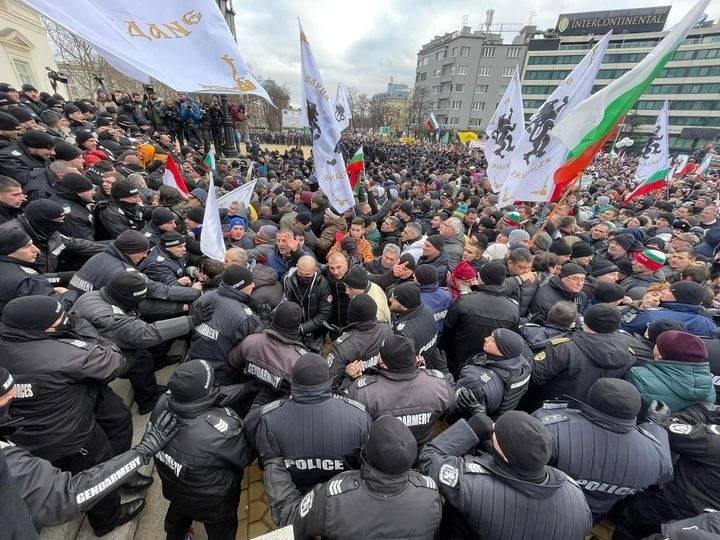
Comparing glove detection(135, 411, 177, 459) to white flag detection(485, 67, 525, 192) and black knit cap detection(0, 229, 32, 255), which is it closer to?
black knit cap detection(0, 229, 32, 255)

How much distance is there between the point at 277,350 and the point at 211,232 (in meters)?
2.06

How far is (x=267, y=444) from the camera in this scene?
7.17ft

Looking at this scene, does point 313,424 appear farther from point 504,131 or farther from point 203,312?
point 504,131

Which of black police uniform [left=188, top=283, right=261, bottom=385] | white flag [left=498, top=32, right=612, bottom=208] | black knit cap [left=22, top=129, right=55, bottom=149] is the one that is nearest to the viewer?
black police uniform [left=188, top=283, right=261, bottom=385]

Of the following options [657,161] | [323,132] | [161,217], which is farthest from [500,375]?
[657,161]

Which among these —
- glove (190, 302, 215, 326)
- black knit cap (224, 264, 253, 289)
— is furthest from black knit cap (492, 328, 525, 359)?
glove (190, 302, 215, 326)

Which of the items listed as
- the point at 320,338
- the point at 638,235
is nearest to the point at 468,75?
the point at 638,235

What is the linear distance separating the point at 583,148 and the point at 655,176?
782 centimetres

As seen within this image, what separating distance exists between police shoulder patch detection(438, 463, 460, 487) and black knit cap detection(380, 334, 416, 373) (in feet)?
2.24

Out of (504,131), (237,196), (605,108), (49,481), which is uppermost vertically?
(504,131)

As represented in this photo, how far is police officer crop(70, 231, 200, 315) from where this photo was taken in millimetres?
3232

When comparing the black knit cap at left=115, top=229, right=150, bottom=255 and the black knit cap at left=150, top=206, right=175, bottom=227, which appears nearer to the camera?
the black knit cap at left=115, top=229, right=150, bottom=255

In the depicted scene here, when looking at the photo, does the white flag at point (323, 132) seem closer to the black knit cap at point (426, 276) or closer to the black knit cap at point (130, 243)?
the black knit cap at point (426, 276)

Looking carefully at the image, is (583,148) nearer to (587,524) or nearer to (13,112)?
(587,524)
